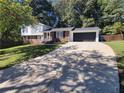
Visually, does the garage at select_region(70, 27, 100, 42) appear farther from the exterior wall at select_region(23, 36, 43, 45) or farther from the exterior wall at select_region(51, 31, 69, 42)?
the exterior wall at select_region(23, 36, 43, 45)

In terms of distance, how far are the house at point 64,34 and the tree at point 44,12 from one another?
1166 cm

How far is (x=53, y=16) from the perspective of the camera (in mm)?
57000

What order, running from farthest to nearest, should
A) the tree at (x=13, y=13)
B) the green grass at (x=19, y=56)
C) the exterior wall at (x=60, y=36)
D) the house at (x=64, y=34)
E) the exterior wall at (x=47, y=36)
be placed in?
the exterior wall at (x=47, y=36)
the exterior wall at (x=60, y=36)
the house at (x=64, y=34)
the tree at (x=13, y=13)
the green grass at (x=19, y=56)

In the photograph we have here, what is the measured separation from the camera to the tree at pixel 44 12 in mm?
56125

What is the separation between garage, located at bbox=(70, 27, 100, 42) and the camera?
39659 millimetres

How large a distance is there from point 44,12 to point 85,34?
19821 millimetres

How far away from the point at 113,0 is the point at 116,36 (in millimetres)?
9717

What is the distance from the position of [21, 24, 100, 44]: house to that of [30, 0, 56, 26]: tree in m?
11.7

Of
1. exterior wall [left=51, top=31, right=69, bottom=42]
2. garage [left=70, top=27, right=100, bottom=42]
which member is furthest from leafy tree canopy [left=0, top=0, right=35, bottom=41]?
garage [left=70, top=27, right=100, bottom=42]

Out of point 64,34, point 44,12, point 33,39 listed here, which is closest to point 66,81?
point 64,34

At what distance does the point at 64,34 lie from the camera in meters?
41.9

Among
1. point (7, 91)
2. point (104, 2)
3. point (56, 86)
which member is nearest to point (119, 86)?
point (56, 86)

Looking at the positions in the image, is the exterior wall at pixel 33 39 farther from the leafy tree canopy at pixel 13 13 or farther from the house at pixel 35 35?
the leafy tree canopy at pixel 13 13

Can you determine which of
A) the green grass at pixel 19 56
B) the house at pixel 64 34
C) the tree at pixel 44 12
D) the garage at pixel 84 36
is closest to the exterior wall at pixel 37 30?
the house at pixel 64 34
